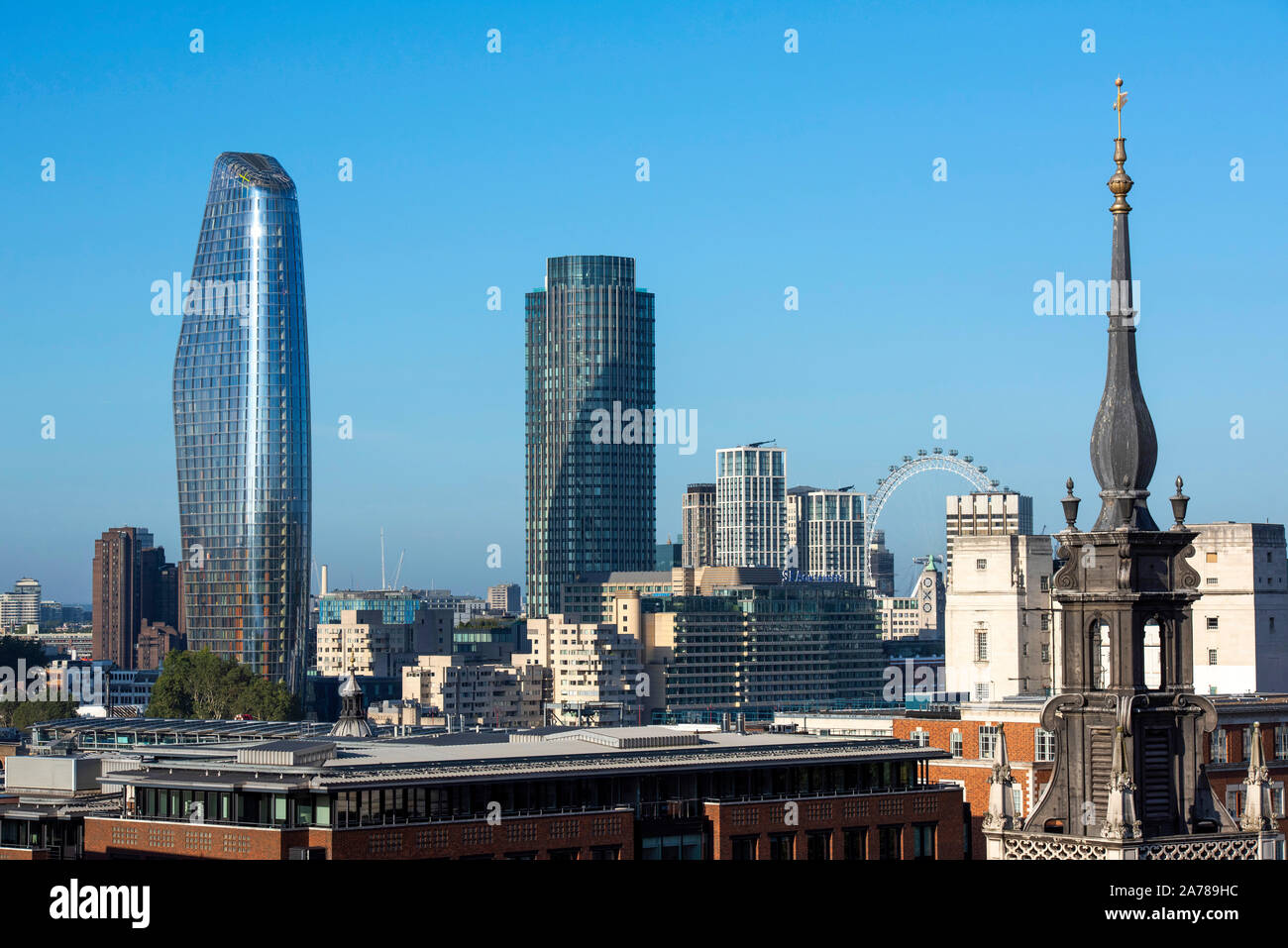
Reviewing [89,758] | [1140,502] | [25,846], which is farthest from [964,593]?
[1140,502]

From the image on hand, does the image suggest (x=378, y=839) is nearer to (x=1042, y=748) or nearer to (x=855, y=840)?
(x=855, y=840)

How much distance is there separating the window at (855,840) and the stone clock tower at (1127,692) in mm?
52854

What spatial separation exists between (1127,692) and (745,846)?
5220 centimetres

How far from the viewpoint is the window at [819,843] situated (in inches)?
3169

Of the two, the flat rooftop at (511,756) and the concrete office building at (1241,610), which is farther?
the concrete office building at (1241,610)

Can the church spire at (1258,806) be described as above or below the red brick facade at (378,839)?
above

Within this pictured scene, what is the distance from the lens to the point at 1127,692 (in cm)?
2830

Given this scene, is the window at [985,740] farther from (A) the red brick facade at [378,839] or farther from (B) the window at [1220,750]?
(A) the red brick facade at [378,839]

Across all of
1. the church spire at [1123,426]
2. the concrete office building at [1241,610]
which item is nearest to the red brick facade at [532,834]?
the church spire at [1123,426]

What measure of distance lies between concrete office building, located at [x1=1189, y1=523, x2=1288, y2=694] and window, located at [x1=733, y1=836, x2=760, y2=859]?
56.4 metres

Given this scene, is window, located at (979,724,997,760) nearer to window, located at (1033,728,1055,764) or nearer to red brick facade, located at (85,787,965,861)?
window, located at (1033,728,1055,764)

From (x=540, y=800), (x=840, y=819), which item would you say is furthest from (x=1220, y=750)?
(x=540, y=800)
